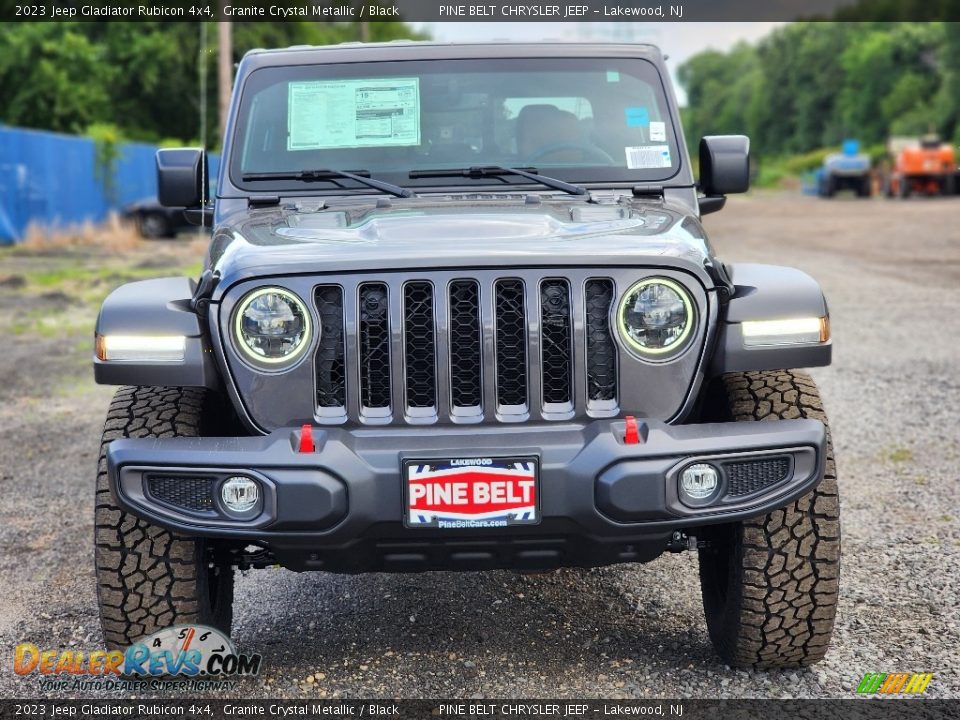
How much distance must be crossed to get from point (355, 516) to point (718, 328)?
1.12 m

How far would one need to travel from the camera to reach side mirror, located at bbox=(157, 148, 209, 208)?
4.61m

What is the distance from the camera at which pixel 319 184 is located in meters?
4.45

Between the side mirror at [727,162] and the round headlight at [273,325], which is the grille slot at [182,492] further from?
the side mirror at [727,162]

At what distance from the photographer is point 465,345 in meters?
3.28

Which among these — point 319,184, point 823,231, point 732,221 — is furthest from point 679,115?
point 732,221

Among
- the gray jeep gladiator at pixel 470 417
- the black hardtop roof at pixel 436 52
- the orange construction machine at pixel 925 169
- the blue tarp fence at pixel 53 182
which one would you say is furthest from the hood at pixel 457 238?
the orange construction machine at pixel 925 169

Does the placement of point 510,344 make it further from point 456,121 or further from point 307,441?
point 456,121

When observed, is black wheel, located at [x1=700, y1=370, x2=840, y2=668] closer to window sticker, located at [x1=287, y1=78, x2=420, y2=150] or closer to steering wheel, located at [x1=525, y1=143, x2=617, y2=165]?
steering wheel, located at [x1=525, y1=143, x2=617, y2=165]

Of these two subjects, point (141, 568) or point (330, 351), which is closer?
point (330, 351)

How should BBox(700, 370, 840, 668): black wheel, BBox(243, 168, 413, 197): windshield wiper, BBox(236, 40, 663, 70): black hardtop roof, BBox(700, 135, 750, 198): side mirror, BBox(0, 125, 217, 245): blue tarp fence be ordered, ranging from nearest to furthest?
BBox(700, 370, 840, 668): black wheel < BBox(243, 168, 413, 197): windshield wiper < BBox(700, 135, 750, 198): side mirror < BBox(236, 40, 663, 70): black hardtop roof < BBox(0, 125, 217, 245): blue tarp fence

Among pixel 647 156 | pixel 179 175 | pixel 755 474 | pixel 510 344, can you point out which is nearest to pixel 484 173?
pixel 647 156

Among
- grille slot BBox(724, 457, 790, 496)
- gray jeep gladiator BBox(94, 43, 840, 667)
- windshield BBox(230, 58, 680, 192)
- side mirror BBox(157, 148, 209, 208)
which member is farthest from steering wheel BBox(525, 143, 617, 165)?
grille slot BBox(724, 457, 790, 496)

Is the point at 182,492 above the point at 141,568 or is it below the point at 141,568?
above

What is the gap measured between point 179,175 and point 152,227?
20.9 metres
